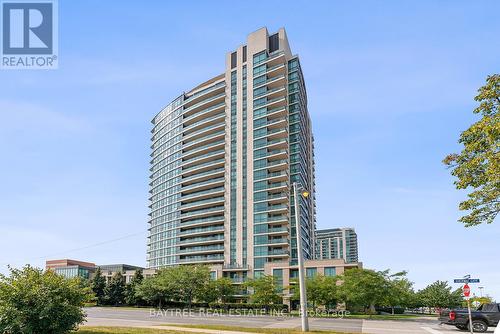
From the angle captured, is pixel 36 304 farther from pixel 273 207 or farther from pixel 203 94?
pixel 203 94

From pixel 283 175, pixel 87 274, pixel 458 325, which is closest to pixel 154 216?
pixel 87 274

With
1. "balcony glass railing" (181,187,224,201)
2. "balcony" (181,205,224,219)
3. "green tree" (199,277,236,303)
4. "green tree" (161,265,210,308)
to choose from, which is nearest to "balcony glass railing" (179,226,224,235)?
"balcony" (181,205,224,219)

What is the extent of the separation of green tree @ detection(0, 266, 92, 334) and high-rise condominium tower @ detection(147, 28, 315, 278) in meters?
65.9

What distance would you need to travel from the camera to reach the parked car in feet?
91.1

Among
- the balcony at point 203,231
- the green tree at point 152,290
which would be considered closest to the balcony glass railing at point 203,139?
the balcony at point 203,231

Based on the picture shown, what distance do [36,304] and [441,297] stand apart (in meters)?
71.9

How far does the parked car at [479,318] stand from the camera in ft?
91.1

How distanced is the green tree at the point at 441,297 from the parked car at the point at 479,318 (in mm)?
48720

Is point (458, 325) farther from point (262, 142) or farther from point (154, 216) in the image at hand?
point (154, 216)

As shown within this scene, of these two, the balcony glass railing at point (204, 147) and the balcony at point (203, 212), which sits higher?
the balcony glass railing at point (204, 147)

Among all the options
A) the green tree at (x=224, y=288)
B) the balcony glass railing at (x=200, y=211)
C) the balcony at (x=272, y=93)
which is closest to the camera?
the green tree at (x=224, y=288)

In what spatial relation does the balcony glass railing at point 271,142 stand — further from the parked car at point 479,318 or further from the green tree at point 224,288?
the parked car at point 479,318

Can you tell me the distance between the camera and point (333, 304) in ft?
196

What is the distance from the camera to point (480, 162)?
17.6 metres
